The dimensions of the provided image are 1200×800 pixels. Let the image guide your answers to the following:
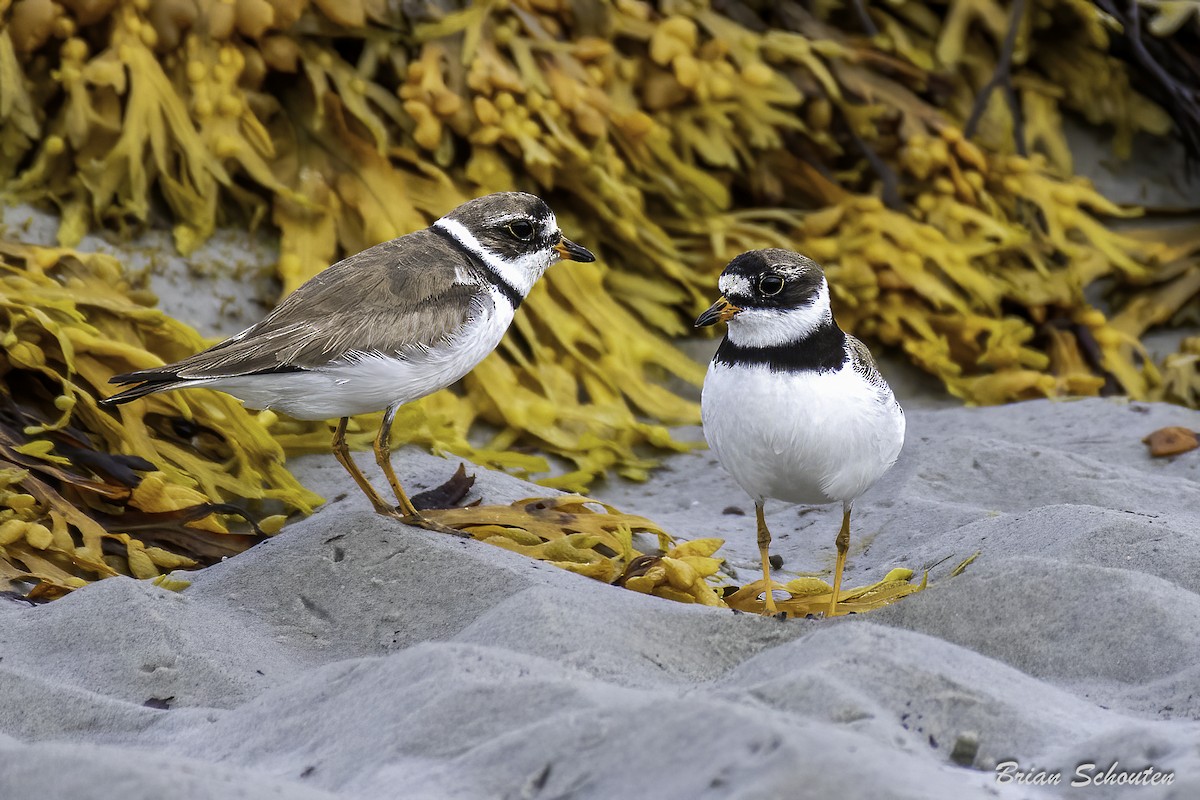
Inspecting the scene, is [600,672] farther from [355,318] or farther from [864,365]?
[355,318]

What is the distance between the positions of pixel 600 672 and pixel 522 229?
188 centimetres

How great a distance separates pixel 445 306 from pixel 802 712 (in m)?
2.00

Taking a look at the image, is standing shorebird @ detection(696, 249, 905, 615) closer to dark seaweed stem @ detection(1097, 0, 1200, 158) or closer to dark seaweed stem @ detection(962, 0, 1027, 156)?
dark seaweed stem @ detection(962, 0, 1027, 156)

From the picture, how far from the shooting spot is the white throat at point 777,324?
3.59 metres

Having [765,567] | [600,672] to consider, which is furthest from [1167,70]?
[600,672]

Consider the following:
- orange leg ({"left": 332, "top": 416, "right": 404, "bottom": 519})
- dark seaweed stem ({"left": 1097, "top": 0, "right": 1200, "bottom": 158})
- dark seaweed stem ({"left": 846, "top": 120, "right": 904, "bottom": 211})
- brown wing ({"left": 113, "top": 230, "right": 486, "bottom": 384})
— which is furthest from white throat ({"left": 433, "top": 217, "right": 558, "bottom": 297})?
dark seaweed stem ({"left": 1097, "top": 0, "right": 1200, "bottom": 158})

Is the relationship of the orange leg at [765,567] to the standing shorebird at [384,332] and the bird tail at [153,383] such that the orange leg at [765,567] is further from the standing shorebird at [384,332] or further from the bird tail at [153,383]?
the bird tail at [153,383]

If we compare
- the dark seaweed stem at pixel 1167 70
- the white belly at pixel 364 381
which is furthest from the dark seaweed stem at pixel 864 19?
the white belly at pixel 364 381

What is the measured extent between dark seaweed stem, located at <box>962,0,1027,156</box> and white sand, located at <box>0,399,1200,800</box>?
9.30ft

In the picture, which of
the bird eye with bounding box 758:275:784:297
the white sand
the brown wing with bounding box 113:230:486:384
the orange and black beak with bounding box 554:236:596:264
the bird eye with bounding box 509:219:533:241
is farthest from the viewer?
the orange and black beak with bounding box 554:236:596:264

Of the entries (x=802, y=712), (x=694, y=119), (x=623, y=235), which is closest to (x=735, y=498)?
(x=623, y=235)

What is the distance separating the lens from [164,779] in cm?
213

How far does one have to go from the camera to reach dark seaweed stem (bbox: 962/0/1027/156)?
698 centimetres

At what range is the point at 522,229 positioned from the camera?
4.39 m
